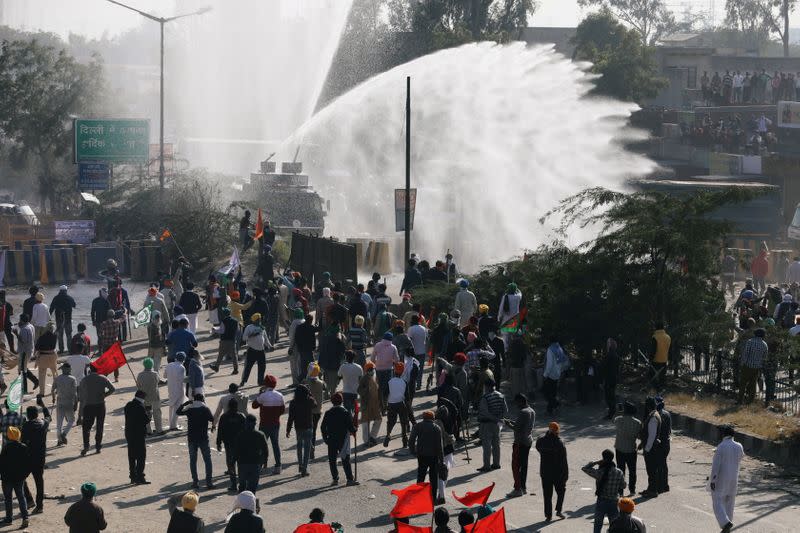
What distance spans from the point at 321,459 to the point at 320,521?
682cm

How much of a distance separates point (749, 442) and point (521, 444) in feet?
14.3

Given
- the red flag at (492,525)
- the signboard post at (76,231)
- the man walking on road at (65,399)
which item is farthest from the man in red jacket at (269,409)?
the signboard post at (76,231)

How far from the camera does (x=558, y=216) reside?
140 feet

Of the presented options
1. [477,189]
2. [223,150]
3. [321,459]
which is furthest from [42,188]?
[321,459]

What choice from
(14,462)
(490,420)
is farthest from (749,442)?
(14,462)

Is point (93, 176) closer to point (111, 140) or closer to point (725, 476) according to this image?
point (111, 140)

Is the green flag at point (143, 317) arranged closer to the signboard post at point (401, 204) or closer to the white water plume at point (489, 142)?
the signboard post at point (401, 204)

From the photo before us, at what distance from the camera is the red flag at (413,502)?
514 inches

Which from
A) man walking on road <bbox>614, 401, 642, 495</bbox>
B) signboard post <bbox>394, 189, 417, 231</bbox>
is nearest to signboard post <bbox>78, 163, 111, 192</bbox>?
signboard post <bbox>394, 189, 417, 231</bbox>

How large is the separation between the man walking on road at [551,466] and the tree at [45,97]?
51.3 metres

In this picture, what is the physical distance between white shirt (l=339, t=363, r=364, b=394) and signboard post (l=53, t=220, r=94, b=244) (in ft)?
80.6

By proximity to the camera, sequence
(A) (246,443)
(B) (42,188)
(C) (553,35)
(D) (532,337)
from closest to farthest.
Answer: (A) (246,443) < (D) (532,337) < (B) (42,188) < (C) (553,35)

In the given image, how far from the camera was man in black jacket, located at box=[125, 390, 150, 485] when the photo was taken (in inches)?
683

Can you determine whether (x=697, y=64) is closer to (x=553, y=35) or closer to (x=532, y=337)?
(x=553, y=35)
